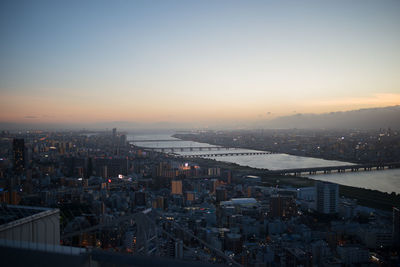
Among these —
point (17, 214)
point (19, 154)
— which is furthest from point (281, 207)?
point (19, 154)

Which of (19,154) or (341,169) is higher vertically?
(19,154)

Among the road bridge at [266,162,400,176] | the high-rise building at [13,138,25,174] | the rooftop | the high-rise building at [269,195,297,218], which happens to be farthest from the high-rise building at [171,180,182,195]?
the rooftop

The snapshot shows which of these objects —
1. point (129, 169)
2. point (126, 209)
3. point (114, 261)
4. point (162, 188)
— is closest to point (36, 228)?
point (114, 261)

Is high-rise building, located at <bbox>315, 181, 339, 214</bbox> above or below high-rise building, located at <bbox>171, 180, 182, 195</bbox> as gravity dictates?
above

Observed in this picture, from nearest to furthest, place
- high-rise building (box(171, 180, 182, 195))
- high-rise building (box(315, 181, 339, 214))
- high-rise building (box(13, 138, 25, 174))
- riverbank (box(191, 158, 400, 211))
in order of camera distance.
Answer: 1. high-rise building (box(315, 181, 339, 214))
2. riverbank (box(191, 158, 400, 211))
3. high-rise building (box(171, 180, 182, 195))
4. high-rise building (box(13, 138, 25, 174))

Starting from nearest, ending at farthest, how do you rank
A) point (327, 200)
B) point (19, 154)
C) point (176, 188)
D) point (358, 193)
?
point (327, 200), point (358, 193), point (176, 188), point (19, 154)

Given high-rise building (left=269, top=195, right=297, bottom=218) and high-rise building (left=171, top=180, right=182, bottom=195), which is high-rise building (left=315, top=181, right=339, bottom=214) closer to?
high-rise building (left=269, top=195, right=297, bottom=218)

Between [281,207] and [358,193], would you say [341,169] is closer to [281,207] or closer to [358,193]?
[358,193]

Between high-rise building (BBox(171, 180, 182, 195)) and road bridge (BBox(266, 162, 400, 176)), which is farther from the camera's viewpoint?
road bridge (BBox(266, 162, 400, 176))

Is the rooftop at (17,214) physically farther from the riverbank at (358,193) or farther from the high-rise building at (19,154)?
the high-rise building at (19,154)

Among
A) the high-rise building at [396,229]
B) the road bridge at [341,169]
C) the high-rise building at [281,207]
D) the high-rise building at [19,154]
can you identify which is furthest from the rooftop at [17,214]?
the road bridge at [341,169]

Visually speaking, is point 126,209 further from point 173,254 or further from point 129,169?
point 129,169

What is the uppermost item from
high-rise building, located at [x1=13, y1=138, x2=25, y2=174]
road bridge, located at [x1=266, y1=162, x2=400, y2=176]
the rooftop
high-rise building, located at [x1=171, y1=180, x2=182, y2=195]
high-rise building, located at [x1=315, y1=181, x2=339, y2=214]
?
the rooftop
